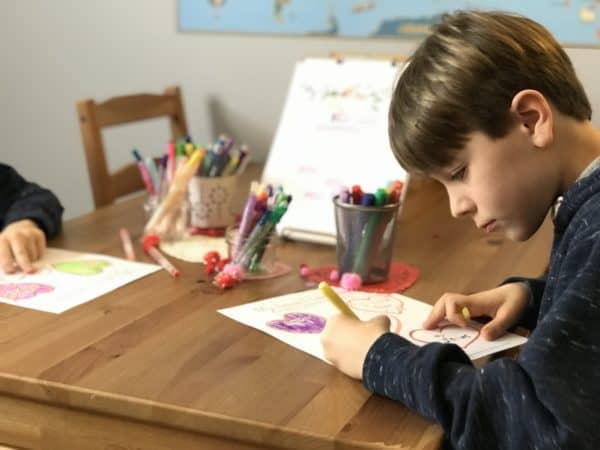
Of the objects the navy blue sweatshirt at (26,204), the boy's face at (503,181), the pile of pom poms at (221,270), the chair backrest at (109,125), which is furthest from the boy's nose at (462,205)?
the chair backrest at (109,125)

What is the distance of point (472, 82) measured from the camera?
852 millimetres

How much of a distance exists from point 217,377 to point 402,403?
0.19 metres

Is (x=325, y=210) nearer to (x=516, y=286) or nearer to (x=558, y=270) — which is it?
(x=516, y=286)

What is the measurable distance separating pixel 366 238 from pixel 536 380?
474 millimetres

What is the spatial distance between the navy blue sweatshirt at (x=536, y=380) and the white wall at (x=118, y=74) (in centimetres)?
120

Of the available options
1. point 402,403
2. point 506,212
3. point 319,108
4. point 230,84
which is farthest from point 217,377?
point 230,84

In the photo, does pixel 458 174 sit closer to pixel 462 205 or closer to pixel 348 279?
pixel 462 205

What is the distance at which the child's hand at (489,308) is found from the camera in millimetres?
986

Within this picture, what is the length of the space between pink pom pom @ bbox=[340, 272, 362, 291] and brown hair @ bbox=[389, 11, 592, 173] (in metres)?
0.27

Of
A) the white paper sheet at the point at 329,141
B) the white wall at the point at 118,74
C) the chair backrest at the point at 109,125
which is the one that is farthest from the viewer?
the white wall at the point at 118,74

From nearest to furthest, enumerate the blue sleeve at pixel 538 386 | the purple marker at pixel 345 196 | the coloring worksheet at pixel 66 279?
1. the blue sleeve at pixel 538 386
2. the coloring worksheet at pixel 66 279
3. the purple marker at pixel 345 196

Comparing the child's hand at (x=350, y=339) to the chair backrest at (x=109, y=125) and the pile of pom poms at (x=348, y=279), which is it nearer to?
the pile of pom poms at (x=348, y=279)

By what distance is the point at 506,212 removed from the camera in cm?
Result: 90

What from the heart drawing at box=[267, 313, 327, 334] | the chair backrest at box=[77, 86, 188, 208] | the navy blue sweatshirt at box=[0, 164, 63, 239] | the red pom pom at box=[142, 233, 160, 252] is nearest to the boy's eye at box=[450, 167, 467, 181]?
the heart drawing at box=[267, 313, 327, 334]
